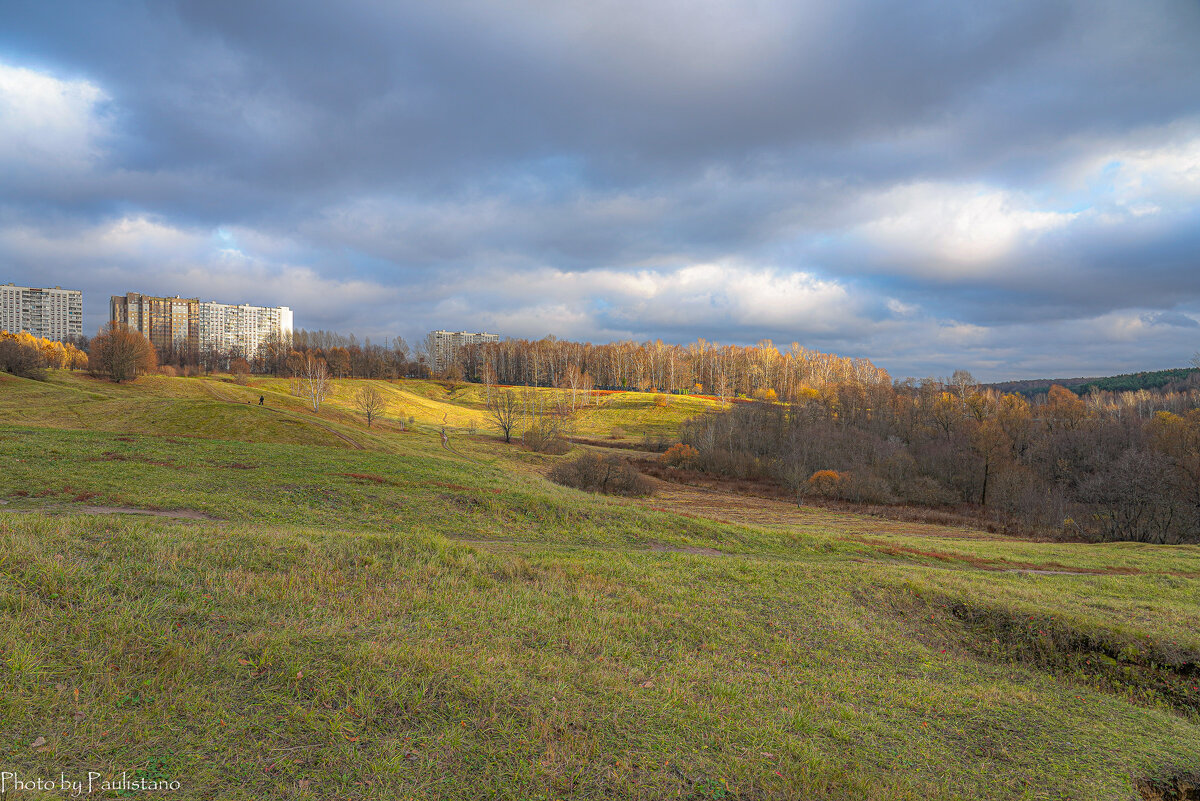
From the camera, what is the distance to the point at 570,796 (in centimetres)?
539

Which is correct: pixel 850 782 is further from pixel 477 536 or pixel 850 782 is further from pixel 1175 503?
pixel 1175 503

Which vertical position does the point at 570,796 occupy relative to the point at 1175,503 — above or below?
above

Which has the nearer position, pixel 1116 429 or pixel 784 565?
pixel 784 565

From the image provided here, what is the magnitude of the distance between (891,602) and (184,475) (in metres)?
24.8

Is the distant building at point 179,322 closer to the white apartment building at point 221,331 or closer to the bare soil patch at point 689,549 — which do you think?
the white apartment building at point 221,331

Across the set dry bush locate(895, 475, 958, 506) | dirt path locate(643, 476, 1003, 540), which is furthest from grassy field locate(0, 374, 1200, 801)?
dry bush locate(895, 475, 958, 506)

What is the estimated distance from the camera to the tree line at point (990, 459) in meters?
43.8

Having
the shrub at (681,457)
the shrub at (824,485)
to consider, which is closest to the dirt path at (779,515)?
the shrub at (824,485)

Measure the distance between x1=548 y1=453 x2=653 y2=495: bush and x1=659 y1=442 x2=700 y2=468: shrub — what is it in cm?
2788

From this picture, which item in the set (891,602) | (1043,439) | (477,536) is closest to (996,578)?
(891,602)

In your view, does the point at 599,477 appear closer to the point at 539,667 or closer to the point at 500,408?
the point at 539,667

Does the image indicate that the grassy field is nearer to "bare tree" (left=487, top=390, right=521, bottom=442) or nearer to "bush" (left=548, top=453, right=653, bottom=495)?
"bush" (left=548, top=453, right=653, bottom=495)

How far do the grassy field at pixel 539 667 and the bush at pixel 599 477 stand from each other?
2541 cm

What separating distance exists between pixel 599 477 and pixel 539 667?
3675 centimetres
